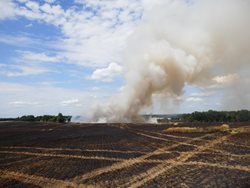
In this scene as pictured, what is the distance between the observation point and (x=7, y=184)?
15.4 m

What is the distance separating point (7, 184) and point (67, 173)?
124 inches

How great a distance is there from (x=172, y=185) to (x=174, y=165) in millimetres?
4676

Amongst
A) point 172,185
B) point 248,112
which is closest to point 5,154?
point 172,185

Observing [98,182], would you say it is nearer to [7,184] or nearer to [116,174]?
[116,174]

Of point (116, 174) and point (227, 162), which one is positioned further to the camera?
point (227, 162)

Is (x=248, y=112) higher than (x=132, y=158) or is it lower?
higher

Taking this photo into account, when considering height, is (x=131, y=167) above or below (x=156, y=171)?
above

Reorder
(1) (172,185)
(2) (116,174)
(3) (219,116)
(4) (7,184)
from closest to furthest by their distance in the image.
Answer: (1) (172,185) → (4) (7,184) → (2) (116,174) → (3) (219,116)

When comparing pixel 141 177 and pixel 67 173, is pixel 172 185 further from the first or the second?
pixel 67 173

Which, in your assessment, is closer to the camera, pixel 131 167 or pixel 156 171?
pixel 156 171

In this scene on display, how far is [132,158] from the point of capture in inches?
848

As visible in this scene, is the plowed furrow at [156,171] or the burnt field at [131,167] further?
the burnt field at [131,167]

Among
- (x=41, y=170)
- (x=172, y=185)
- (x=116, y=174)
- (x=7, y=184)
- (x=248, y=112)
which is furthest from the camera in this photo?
(x=248, y=112)

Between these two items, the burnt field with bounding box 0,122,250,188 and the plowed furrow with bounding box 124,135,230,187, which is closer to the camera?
the plowed furrow with bounding box 124,135,230,187
